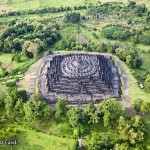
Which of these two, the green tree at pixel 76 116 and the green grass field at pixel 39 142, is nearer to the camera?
the green grass field at pixel 39 142

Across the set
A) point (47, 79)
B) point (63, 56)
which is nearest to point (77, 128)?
point (47, 79)

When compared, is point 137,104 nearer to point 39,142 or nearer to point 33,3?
point 39,142

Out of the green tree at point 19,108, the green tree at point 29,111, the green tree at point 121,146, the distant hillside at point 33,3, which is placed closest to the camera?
the green tree at point 121,146

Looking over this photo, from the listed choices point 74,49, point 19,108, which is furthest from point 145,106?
point 74,49

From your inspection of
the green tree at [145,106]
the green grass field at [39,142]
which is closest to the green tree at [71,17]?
the green tree at [145,106]

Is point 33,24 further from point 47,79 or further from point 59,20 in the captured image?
point 47,79

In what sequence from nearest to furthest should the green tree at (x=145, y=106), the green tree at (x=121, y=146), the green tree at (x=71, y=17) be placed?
the green tree at (x=121, y=146) < the green tree at (x=145, y=106) < the green tree at (x=71, y=17)

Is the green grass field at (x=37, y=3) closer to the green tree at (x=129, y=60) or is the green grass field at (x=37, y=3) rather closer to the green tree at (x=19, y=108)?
the green tree at (x=129, y=60)

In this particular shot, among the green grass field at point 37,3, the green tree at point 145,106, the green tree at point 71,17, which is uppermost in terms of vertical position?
the green tree at point 145,106

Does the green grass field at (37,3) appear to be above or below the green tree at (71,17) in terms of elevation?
below
